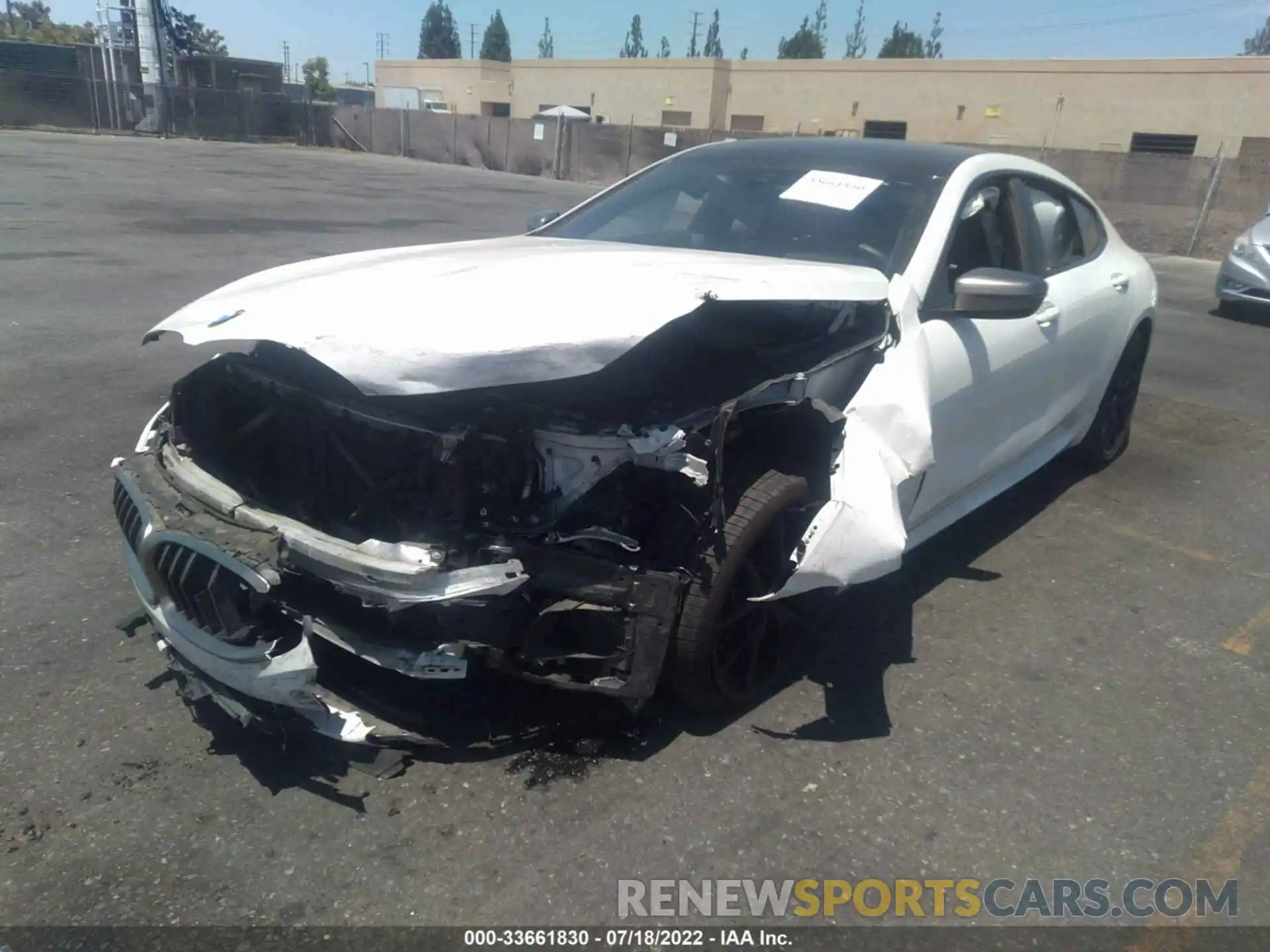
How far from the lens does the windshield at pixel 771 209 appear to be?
3.61 meters

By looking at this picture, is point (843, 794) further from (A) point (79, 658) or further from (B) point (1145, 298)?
(B) point (1145, 298)

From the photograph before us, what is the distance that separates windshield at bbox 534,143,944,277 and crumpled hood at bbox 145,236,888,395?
1.29ft

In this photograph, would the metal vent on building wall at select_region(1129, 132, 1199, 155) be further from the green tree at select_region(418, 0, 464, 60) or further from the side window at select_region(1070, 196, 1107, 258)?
the green tree at select_region(418, 0, 464, 60)

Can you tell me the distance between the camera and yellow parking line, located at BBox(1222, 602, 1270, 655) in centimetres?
361

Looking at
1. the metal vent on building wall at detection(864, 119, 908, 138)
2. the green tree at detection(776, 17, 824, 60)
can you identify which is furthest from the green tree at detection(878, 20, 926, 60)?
the metal vent on building wall at detection(864, 119, 908, 138)

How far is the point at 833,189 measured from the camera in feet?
12.7

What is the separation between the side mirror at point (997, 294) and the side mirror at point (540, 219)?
214cm

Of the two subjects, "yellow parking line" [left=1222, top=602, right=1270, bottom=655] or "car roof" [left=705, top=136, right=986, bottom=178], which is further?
"car roof" [left=705, top=136, right=986, bottom=178]

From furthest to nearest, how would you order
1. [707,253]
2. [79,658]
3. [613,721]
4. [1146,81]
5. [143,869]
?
[1146,81] → [707,253] → [79,658] → [613,721] → [143,869]

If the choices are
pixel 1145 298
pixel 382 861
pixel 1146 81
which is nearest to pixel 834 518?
pixel 382 861

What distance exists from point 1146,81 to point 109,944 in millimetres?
41225

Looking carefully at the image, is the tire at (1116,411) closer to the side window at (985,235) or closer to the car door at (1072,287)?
the car door at (1072,287)

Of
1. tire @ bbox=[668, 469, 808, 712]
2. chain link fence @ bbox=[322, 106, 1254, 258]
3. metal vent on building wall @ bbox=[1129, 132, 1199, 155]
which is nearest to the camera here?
tire @ bbox=[668, 469, 808, 712]

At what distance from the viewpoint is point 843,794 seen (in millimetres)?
2656
